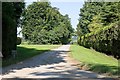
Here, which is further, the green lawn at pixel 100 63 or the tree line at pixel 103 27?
the tree line at pixel 103 27

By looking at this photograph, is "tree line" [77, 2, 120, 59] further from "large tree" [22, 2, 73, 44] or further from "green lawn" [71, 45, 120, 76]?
"large tree" [22, 2, 73, 44]

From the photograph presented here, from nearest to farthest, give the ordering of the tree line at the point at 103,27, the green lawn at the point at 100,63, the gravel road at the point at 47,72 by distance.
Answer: the gravel road at the point at 47,72
the green lawn at the point at 100,63
the tree line at the point at 103,27

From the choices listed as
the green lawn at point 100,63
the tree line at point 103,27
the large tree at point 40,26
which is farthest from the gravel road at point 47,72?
the large tree at point 40,26

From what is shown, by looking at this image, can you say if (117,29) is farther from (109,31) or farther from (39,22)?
(39,22)

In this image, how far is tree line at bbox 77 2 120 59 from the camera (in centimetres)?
2715

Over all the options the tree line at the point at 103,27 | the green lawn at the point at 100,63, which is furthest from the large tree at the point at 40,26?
the green lawn at the point at 100,63

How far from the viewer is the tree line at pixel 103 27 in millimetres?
27153

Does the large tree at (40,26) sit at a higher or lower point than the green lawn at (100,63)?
higher

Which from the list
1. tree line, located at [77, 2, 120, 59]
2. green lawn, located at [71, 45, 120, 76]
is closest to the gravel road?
green lawn, located at [71, 45, 120, 76]

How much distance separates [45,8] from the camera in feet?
319

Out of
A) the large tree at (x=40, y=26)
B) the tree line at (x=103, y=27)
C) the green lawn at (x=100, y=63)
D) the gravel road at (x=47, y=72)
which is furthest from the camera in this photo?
the large tree at (x=40, y=26)

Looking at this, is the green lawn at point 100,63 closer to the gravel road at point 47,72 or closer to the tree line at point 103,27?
the gravel road at point 47,72

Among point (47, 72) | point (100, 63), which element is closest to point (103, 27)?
point (100, 63)

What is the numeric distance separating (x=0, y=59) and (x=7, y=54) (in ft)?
9.31
